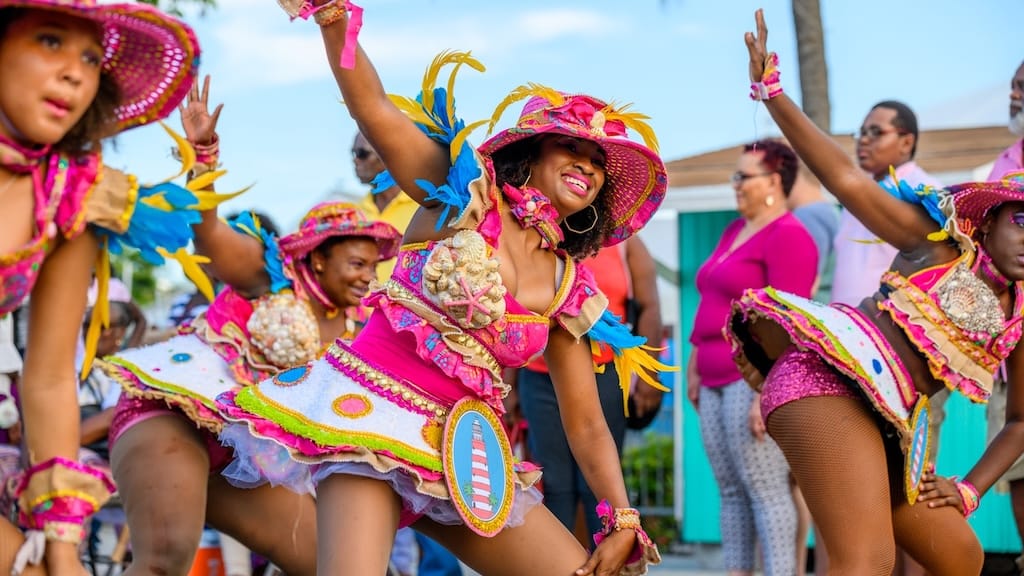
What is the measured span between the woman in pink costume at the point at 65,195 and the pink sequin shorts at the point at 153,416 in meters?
1.65

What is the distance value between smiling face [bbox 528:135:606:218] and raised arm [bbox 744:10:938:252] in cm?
83

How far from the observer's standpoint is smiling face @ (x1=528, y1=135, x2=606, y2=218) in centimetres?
414

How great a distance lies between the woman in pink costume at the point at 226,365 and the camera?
4500 mm

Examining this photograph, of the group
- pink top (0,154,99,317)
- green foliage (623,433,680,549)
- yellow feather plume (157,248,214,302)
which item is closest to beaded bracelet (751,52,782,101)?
yellow feather plume (157,248,214,302)

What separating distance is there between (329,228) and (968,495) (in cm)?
261

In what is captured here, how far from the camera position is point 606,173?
4.41m

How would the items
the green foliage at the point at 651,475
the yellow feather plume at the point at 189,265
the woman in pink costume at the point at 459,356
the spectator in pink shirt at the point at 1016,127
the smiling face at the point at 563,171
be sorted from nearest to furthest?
the yellow feather plume at the point at 189,265, the woman in pink costume at the point at 459,356, the smiling face at the point at 563,171, the spectator in pink shirt at the point at 1016,127, the green foliage at the point at 651,475

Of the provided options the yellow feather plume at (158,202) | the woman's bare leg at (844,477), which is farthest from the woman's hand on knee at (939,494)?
the yellow feather plume at (158,202)

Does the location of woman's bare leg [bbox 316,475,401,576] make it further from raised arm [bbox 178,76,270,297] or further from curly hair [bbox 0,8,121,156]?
raised arm [bbox 178,76,270,297]

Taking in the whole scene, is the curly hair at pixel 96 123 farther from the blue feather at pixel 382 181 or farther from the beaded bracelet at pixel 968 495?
the beaded bracelet at pixel 968 495

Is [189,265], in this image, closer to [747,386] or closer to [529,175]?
[529,175]

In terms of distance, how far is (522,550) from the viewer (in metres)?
3.90

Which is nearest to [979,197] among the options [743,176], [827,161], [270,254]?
[827,161]

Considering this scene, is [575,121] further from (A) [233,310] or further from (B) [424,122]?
(A) [233,310]
